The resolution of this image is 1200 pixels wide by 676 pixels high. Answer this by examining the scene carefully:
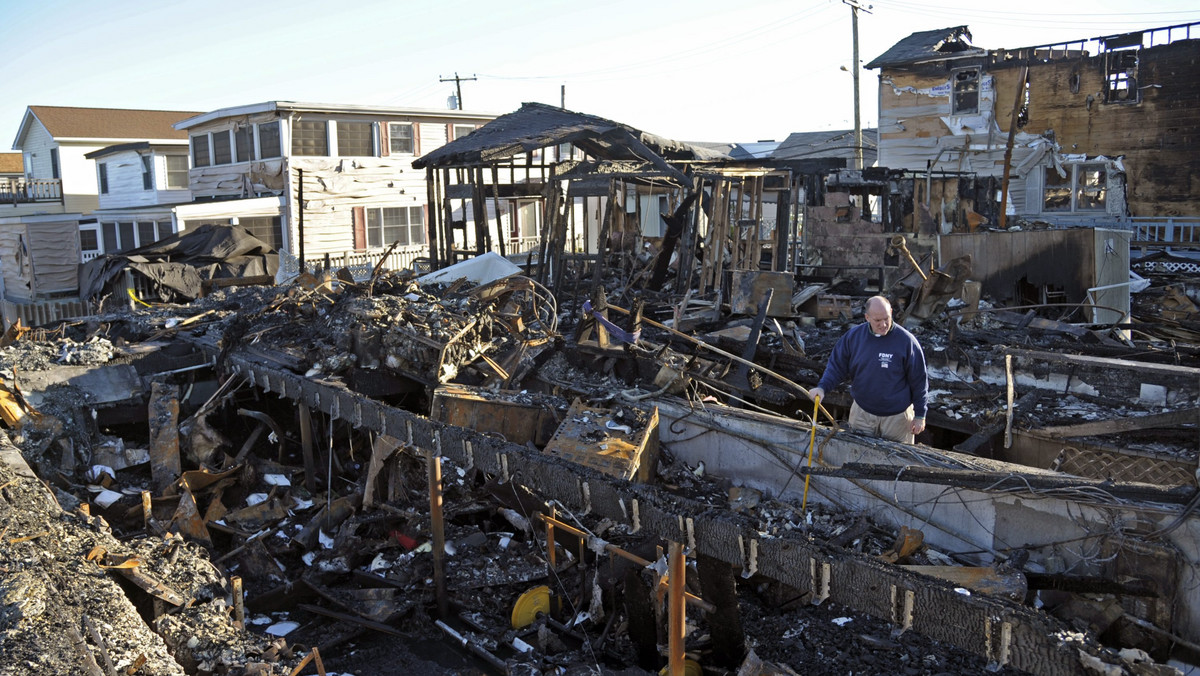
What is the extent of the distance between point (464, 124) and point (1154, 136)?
19.7 meters

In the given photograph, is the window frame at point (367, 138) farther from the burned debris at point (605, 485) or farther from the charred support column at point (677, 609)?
the charred support column at point (677, 609)

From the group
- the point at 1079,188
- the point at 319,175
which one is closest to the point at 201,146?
the point at 319,175

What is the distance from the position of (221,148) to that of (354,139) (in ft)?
13.4

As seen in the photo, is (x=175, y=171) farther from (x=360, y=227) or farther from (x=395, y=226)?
(x=395, y=226)

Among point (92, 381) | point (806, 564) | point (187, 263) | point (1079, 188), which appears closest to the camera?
point (806, 564)

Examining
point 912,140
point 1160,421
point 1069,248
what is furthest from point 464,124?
point 1160,421

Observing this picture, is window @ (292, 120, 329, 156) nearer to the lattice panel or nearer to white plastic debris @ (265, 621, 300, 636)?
white plastic debris @ (265, 621, 300, 636)

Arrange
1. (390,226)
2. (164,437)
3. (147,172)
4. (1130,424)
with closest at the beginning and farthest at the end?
(1130,424) → (164,437) → (390,226) → (147,172)

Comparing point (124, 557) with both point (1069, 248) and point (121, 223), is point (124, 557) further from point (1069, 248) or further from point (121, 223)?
point (121, 223)

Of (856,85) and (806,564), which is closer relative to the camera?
Answer: (806,564)

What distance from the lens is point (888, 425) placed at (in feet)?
22.2

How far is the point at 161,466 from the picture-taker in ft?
29.4

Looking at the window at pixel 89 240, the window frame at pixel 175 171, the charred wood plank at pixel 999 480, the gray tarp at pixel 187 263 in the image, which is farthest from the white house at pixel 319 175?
the charred wood plank at pixel 999 480

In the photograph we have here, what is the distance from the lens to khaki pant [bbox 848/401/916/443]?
22.0 feet
